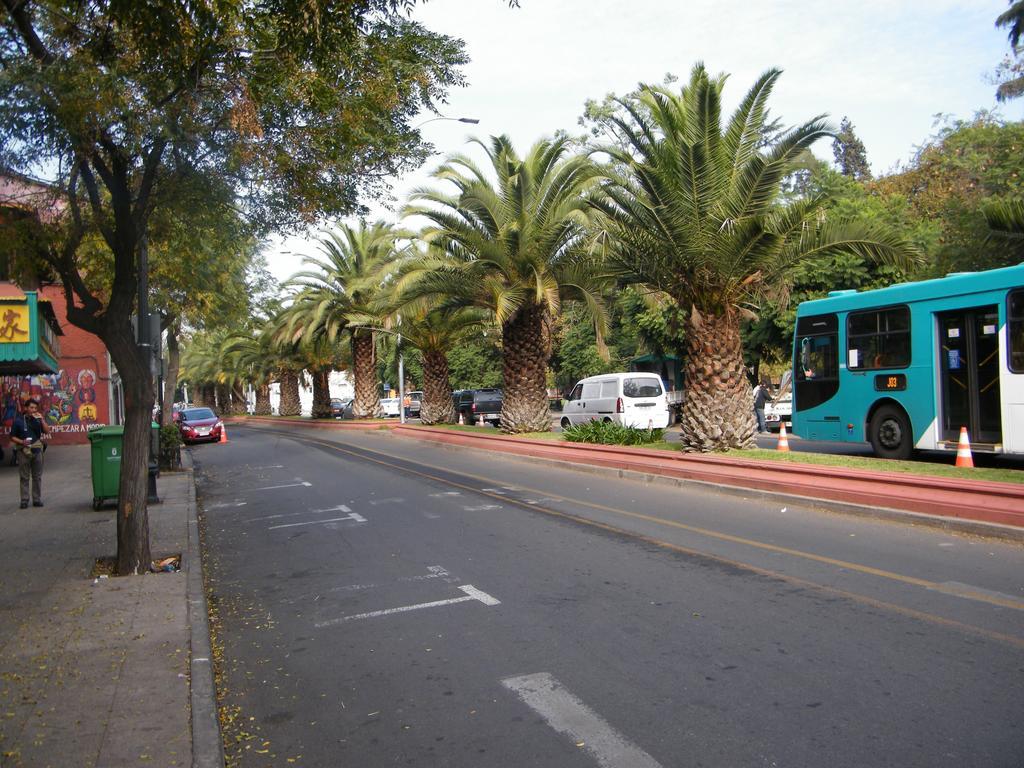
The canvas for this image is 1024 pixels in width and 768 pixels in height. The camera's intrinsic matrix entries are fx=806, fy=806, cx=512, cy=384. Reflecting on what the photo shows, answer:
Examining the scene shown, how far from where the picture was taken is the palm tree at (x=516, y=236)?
71.2ft

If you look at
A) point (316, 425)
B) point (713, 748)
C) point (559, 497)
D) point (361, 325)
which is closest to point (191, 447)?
point (361, 325)

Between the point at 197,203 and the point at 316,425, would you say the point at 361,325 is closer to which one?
the point at 316,425

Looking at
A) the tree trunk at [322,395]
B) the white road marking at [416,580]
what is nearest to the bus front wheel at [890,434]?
the white road marking at [416,580]

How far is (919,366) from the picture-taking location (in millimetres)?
14406

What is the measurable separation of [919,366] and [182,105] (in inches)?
494

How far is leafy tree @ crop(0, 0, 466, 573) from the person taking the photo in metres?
7.76

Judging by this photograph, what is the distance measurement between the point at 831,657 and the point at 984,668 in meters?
0.86

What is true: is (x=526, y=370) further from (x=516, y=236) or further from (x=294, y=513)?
(x=294, y=513)

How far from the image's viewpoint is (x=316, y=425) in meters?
42.6

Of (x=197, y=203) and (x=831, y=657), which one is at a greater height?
(x=197, y=203)

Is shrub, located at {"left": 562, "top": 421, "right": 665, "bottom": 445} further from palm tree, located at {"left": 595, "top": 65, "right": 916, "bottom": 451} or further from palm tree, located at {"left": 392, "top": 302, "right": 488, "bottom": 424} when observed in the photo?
palm tree, located at {"left": 392, "top": 302, "right": 488, "bottom": 424}

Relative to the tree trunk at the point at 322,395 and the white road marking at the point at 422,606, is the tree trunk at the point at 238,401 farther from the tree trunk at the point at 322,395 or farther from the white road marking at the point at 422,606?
the white road marking at the point at 422,606

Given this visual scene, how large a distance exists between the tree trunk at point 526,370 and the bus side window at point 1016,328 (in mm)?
12959

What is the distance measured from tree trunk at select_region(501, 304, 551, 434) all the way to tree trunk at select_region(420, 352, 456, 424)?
9.00 meters
